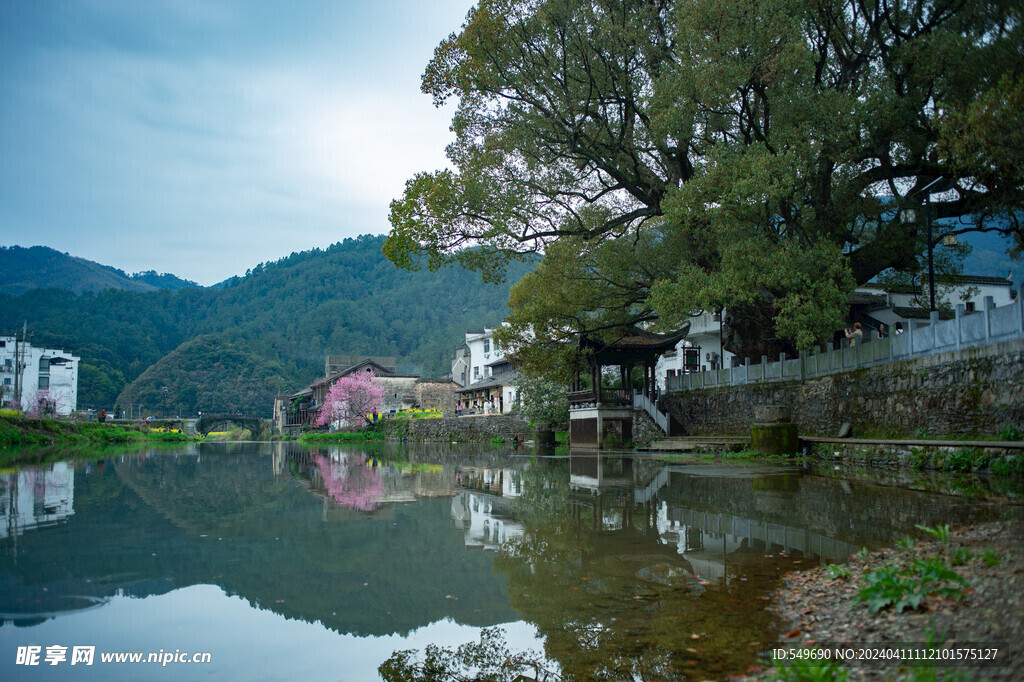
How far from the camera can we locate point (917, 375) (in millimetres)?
14297

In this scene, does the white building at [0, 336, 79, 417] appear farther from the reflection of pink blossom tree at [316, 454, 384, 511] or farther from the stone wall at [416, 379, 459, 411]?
the reflection of pink blossom tree at [316, 454, 384, 511]

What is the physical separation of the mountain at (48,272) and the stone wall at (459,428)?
100417 millimetres

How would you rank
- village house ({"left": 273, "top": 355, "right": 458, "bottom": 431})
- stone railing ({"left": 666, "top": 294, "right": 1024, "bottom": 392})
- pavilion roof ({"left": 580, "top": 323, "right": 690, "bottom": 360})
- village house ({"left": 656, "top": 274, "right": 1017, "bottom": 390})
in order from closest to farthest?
stone railing ({"left": 666, "top": 294, "right": 1024, "bottom": 392})
village house ({"left": 656, "top": 274, "right": 1017, "bottom": 390})
pavilion roof ({"left": 580, "top": 323, "right": 690, "bottom": 360})
village house ({"left": 273, "top": 355, "right": 458, "bottom": 431})

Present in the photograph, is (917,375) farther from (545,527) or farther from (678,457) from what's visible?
(545,527)

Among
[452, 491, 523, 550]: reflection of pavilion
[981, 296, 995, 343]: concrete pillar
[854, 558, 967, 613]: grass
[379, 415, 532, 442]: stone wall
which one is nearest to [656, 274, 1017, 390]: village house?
[981, 296, 995, 343]: concrete pillar

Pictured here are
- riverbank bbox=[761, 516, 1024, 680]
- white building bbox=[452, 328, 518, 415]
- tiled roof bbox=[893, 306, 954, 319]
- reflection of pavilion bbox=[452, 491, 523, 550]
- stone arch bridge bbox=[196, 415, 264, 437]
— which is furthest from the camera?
stone arch bridge bbox=[196, 415, 264, 437]

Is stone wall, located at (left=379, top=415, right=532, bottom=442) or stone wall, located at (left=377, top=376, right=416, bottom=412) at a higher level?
stone wall, located at (left=377, top=376, right=416, bottom=412)

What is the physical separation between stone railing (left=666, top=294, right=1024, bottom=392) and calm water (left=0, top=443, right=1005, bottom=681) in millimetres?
3563

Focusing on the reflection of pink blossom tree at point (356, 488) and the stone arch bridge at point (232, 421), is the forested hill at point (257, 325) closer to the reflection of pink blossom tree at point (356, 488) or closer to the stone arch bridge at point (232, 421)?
the stone arch bridge at point (232, 421)

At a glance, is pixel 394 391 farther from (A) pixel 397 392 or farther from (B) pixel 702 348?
(B) pixel 702 348

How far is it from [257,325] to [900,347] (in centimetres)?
Answer: 11102

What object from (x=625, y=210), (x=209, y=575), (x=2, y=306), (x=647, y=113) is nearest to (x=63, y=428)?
(x=625, y=210)

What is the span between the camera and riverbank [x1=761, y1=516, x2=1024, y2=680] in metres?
2.75

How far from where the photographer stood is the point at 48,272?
142 metres
